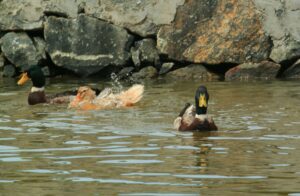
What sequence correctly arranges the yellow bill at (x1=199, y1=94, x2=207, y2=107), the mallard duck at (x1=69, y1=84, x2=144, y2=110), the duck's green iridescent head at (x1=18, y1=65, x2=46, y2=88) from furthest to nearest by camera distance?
the duck's green iridescent head at (x1=18, y1=65, x2=46, y2=88)
the mallard duck at (x1=69, y1=84, x2=144, y2=110)
the yellow bill at (x1=199, y1=94, x2=207, y2=107)

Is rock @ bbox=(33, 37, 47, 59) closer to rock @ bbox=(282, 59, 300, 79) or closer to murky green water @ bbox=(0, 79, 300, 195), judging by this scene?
murky green water @ bbox=(0, 79, 300, 195)

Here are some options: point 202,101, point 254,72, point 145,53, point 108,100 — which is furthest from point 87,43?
point 202,101

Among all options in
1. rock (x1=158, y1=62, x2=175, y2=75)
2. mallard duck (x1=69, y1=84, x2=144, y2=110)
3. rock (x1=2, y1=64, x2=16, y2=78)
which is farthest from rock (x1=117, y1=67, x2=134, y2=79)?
mallard duck (x1=69, y1=84, x2=144, y2=110)

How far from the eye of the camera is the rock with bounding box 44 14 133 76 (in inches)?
813

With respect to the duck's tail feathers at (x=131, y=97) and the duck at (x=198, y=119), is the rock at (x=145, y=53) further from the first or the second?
the duck at (x=198, y=119)

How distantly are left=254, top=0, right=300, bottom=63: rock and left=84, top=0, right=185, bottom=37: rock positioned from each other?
183 cm

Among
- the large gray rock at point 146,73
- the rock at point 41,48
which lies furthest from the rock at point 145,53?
the rock at point 41,48

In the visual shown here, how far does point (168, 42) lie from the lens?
66.6ft

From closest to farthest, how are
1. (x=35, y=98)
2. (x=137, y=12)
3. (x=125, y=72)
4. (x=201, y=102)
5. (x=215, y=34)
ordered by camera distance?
(x=201, y=102)
(x=35, y=98)
(x=215, y=34)
(x=137, y=12)
(x=125, y=72)

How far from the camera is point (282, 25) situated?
19484 mm

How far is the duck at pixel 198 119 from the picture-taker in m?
12.9

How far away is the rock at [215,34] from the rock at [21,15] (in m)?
2.80

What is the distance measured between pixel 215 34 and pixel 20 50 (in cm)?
442

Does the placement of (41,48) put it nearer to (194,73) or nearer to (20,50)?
(20,50)
